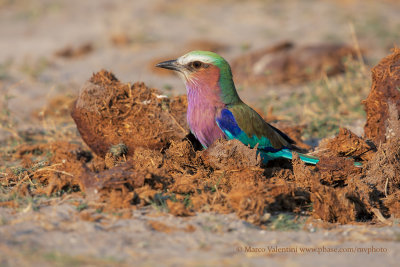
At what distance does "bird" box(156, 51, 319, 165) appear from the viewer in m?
3.59

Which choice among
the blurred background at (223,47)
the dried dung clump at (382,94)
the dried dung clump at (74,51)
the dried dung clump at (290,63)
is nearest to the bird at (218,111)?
the dried dung clump at (382,94)

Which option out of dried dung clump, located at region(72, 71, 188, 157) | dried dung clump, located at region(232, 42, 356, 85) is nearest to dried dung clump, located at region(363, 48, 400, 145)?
dried dung clump, located at region(72, 71, 188, 157)

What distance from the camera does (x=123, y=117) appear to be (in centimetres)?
393

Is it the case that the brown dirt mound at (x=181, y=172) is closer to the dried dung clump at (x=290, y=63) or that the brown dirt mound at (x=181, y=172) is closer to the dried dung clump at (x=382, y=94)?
the dried dung clump at (x=382, y=94)

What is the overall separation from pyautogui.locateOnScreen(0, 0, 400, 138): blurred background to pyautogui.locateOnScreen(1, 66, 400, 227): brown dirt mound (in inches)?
34.8

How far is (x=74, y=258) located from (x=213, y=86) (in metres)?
1.77

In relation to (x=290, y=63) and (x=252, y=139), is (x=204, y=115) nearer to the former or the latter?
(x=252, y=139)

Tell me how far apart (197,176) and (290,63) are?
14.0ft

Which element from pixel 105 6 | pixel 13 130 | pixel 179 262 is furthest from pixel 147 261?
pixel 105 6

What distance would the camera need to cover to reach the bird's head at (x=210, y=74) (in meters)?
3.69

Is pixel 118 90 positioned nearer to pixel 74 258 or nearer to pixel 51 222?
pixel 51 222

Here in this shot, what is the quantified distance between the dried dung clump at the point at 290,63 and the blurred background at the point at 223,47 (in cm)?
1

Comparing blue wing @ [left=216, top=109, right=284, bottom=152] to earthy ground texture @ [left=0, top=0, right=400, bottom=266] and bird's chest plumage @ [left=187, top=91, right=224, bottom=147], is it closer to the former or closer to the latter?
bird's chest plumage @ [left=187, top=91, right=224, bottom=147]

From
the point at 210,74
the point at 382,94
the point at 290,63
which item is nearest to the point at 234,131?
the point at 210,74
